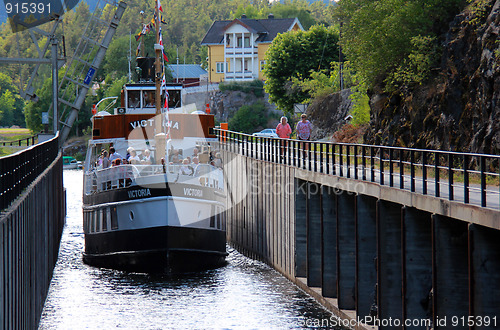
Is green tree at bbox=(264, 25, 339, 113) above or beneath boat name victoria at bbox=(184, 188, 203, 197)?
above

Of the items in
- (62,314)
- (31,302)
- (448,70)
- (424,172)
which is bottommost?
(62,314)

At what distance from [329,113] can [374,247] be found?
149 ft

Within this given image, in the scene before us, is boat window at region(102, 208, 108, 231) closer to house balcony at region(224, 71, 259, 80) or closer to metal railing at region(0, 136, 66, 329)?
metal railing at region(0, 136, 66, 329)

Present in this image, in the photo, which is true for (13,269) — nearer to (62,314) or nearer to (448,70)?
(62,314)

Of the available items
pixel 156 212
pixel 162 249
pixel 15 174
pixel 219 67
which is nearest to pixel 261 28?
pixel 219 67

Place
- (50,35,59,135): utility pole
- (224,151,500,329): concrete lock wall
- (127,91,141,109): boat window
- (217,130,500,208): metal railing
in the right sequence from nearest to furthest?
1. (224,151,500,329): concrete lock wall
2. (217,130,500,208): metal railing
3. (127,91,141,109): boat window
4. (50,35,59,135): utility pole

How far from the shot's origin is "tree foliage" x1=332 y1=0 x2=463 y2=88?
39156 mm

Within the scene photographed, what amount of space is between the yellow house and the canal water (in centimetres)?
9791

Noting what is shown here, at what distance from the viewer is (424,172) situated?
651 inches

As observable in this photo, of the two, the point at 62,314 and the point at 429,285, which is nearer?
the point at 429,285

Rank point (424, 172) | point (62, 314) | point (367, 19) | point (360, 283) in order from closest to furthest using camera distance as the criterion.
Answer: point (424, 172) → point (360, 283) → point (62, 314) → point (367, 19)

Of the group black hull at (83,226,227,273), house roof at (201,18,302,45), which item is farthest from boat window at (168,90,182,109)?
house roof at (201,18,302,45)

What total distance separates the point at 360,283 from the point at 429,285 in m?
3.87

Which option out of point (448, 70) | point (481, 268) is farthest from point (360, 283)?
point (448, 70)
